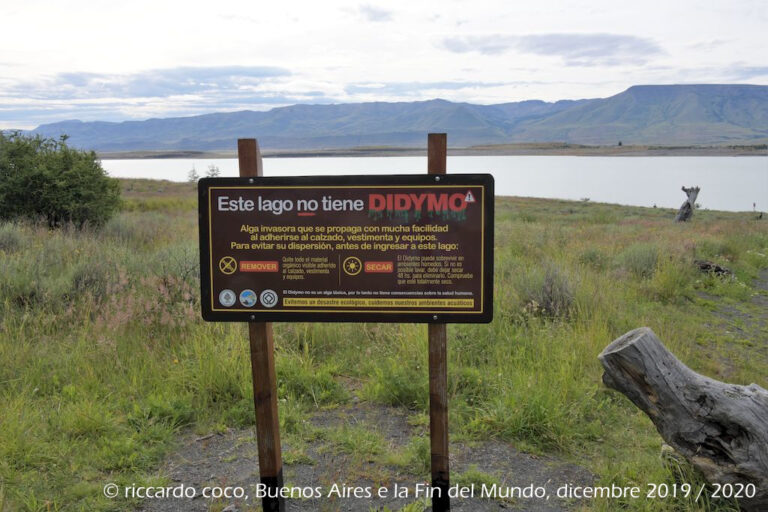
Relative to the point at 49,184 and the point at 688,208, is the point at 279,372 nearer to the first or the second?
the point at 49,184

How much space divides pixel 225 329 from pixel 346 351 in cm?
117

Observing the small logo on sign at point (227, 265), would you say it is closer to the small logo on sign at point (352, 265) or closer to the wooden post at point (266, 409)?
the wooden post at point (266, 409)

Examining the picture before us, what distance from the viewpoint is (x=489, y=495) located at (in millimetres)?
3561

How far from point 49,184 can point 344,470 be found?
10.8 m

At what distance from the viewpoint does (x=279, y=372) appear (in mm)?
5094

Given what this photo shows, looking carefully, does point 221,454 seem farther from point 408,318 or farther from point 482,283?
point 482,283

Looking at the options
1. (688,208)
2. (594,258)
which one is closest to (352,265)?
(594,258)

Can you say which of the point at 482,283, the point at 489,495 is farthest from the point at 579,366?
the point at 482,283

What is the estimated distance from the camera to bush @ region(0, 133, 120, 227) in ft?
39.1

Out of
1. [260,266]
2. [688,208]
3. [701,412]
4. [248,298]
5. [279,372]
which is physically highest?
[260,266]

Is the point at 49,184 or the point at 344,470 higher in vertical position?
the point at 49,184

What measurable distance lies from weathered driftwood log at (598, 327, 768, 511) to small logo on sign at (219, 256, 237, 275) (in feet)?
7.29

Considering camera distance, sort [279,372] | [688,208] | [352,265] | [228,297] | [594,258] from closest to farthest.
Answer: [352,265] < [228,297] < [279,372] < [594,258] < [688,208]

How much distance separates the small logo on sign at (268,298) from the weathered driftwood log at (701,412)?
6.47 ft
